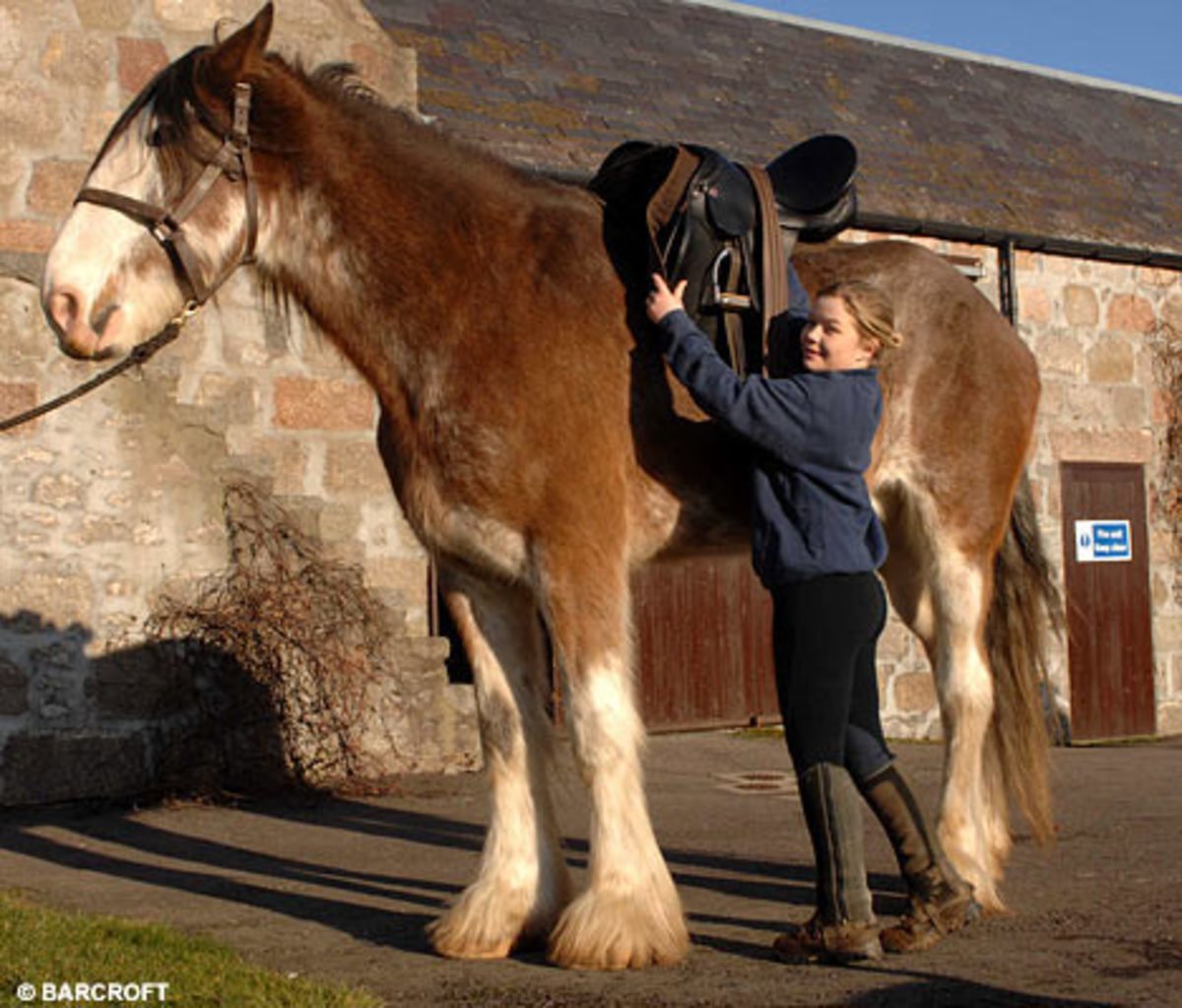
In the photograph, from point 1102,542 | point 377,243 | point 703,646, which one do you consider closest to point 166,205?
point 377,243

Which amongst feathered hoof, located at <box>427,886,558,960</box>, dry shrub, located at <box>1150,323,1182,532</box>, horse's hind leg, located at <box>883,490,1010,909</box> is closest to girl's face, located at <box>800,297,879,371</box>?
horse's hind leg, located at <box>883,490,1010,909</box>

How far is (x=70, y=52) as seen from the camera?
372 inches

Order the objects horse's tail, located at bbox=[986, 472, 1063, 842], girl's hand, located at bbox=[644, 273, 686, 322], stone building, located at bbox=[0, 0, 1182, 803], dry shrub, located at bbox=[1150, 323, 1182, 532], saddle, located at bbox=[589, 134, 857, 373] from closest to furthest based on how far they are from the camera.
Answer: girl's hand, located at bbox=[644, 273, 686, 322] < saddle, located at bbox=[589, 134, 857, 373] < horse's tail, located at bbox=[986, 472, 1063, 842] < stone building, located at bbox=[0, 0, 1182, 803] < dry shrub, located at bbox=[1150, 323, 1182, 532]

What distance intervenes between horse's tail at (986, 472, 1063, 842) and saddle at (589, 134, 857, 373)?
1.71m

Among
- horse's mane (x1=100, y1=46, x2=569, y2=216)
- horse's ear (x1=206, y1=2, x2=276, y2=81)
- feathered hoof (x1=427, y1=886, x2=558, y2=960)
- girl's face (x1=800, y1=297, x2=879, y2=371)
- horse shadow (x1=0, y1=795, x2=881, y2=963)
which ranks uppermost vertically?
horse's ear (x1=206, y1=2, x2=276, y2=81)

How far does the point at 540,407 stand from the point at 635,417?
1.19 ft

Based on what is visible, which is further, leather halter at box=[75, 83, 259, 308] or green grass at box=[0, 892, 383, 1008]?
leather halter at box=[75, 83, 259, 308]

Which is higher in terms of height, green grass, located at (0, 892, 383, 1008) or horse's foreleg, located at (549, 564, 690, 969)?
horse's foreleg, located at (549, 564, 690, 969)

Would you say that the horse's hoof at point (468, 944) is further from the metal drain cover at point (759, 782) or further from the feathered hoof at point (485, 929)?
the metal drain cover at point (759, 782)

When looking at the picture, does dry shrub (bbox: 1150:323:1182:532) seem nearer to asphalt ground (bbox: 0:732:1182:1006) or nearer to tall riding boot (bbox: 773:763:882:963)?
asphalt ground (bbox: 0:732:1182:1006)

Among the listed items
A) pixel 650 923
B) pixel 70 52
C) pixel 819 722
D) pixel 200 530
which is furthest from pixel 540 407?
pixel 70 52

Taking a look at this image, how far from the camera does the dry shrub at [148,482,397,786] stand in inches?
358

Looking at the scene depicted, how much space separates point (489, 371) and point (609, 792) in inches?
51.7

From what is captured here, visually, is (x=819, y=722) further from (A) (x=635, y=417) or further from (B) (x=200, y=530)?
(B) (x=200, y=530)
